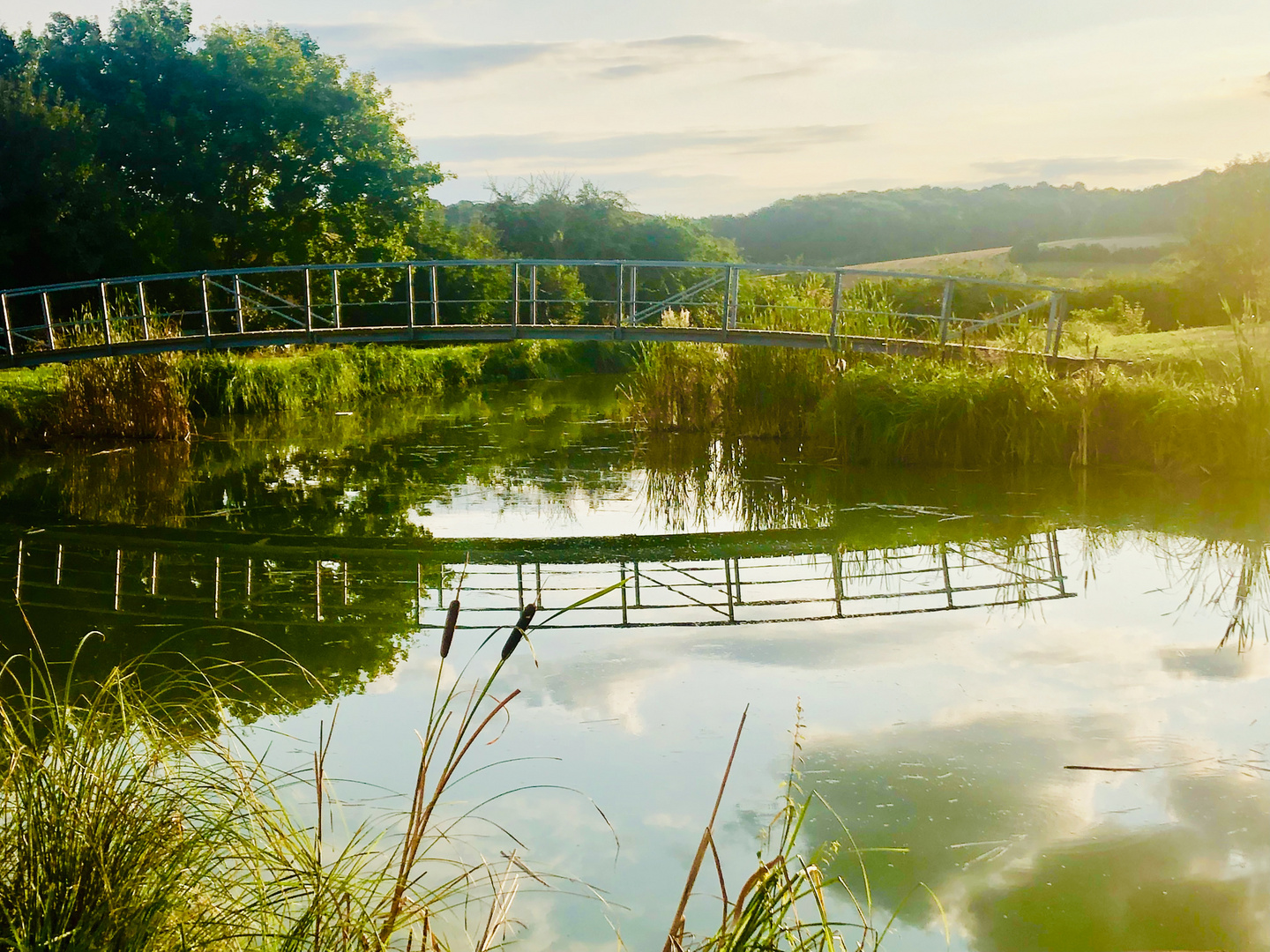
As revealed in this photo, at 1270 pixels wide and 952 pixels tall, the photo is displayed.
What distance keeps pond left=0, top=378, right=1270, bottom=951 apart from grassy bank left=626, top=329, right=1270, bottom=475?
0.52 m

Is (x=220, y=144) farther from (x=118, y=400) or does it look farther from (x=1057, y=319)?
(x=1057, y=319)

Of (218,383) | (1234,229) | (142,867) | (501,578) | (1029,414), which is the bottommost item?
(501,578)

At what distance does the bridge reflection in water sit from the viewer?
6.74 meters

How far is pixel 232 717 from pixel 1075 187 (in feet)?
172

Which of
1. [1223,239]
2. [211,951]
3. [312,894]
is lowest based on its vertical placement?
[211,951]

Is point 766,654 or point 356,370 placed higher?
point 356,370

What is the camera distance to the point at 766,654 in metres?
5.81

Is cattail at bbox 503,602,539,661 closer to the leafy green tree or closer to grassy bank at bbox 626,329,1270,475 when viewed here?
grassy bank at bbox 626,329,1270,475

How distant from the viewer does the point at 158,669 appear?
207 inches

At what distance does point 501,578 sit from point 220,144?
21639mm

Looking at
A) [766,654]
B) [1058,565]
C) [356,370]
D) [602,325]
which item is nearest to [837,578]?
[1058,565]

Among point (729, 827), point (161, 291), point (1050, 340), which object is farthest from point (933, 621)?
point (161, 291)

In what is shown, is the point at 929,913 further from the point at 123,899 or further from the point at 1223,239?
the point at 1223,239

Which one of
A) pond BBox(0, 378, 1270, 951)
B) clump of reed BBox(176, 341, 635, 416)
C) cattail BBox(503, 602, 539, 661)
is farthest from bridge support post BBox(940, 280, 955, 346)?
cattail BBox(503, 602, 539, 661)
